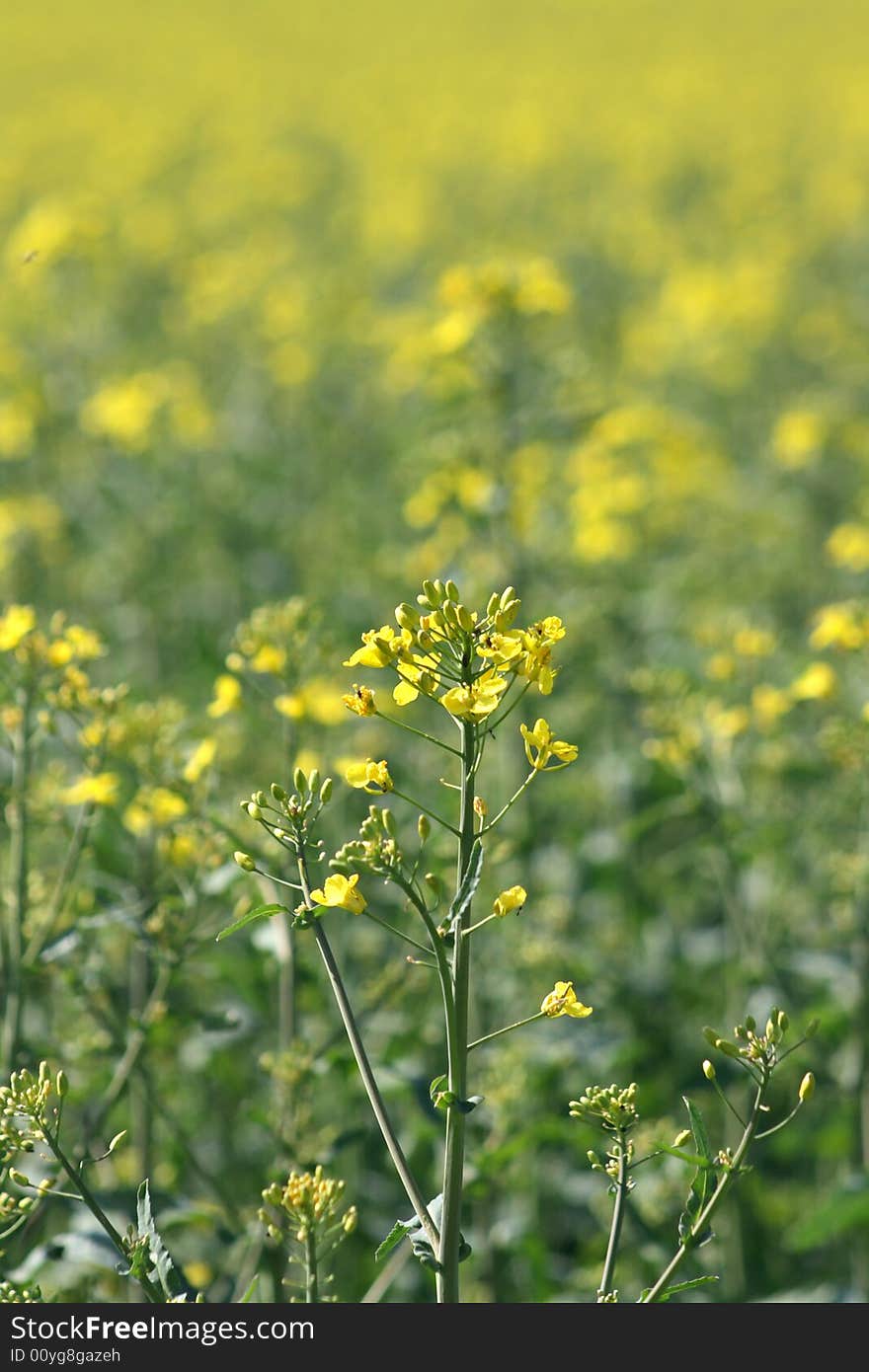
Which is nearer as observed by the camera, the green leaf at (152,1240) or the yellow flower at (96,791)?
the green leaf at (152,1240)

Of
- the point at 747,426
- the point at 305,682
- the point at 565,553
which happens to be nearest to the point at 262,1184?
the point at 305,682

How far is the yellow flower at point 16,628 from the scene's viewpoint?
11.8 feet

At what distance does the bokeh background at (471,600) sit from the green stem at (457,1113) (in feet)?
3.62

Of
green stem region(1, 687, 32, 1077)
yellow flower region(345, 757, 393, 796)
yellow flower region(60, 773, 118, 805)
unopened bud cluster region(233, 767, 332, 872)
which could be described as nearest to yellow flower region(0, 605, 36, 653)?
green stem region(1, 687, 32, 1077)

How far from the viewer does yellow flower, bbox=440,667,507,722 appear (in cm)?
232

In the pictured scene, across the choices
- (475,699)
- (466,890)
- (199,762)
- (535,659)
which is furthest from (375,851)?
(199,762)

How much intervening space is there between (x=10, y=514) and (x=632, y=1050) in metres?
3.94

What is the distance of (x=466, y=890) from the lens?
231cm

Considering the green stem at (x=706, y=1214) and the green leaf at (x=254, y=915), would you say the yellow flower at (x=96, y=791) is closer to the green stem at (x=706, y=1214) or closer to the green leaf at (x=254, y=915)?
the green leaf at (x=254, y=915)

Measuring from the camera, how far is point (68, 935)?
3.68 m

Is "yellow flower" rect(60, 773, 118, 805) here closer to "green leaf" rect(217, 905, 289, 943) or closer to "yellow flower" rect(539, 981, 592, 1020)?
"green leaf" rect(217, 905, 289, 943)

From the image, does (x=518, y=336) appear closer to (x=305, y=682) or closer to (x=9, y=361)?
(x=305, y=682)

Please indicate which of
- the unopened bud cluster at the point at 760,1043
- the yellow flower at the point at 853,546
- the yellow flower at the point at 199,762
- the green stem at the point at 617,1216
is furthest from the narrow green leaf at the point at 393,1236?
the yellow flower at the point at 853,546

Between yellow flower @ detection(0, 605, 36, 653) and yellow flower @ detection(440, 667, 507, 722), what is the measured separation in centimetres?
161
